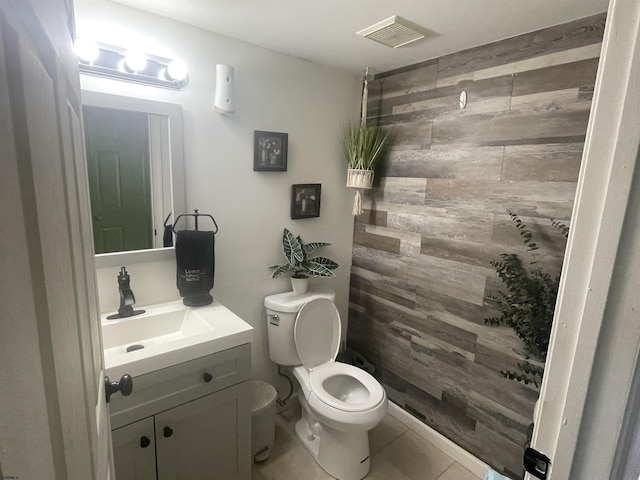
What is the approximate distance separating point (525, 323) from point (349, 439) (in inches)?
41.2

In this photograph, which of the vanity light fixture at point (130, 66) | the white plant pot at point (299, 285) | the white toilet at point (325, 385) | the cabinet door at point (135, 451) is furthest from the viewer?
the white plant pot at point (299, 285)

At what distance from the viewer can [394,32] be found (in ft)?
5.15

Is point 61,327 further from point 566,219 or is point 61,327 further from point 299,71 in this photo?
point 299,71

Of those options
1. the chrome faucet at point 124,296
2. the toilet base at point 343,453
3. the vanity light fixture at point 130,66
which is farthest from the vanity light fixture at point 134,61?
the toilet base at point 343,453

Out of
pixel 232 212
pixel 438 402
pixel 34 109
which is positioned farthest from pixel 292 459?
pixel 34 109

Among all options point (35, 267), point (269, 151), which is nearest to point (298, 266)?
point (269, 151)

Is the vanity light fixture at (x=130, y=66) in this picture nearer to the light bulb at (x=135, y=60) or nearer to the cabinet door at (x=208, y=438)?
the light bulb at (x=135, y=60)

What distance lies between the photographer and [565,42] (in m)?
1.46

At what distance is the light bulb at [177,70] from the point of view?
5.05 ft

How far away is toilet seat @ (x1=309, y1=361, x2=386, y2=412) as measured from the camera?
181 centimetres

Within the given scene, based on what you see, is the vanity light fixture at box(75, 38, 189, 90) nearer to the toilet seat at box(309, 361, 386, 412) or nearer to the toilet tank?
the toilet tank

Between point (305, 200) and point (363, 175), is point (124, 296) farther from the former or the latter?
point (363, 175)

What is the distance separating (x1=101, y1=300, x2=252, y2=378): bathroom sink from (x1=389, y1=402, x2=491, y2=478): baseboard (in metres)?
1.34

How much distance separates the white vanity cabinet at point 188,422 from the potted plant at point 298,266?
26.0 inches
